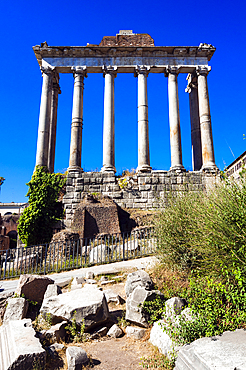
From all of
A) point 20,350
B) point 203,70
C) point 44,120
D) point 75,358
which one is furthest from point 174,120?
point 20,350

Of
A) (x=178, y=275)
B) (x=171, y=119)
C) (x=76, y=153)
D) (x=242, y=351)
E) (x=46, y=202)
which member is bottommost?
(x=242, y=351)

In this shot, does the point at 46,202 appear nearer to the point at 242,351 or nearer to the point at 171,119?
the point at 171,119

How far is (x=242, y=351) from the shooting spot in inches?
132

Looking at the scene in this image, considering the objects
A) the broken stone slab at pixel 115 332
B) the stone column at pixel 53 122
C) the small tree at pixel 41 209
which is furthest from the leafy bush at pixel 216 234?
the stone column at pixel 53 122

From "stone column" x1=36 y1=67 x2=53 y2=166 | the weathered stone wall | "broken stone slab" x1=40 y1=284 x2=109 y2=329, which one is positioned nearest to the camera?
"broken stone slab" x1=40 y1=284 x2=109 y2=329

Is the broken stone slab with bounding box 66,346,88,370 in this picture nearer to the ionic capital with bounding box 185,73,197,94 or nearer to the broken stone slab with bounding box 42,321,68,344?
the broken stone slab with bounding box 42,321,68,344

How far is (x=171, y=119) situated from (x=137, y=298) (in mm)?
14461

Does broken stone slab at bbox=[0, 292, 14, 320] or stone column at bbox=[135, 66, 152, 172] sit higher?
stone column at bbox=[135, 66, 152, 172]

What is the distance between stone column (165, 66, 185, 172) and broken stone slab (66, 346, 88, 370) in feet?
45.6

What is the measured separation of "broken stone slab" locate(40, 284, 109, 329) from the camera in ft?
17.4

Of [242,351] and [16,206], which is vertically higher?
[16,206]

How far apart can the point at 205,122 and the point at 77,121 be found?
836 centimetres

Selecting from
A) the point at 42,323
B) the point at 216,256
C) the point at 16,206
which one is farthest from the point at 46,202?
the point at 16,206

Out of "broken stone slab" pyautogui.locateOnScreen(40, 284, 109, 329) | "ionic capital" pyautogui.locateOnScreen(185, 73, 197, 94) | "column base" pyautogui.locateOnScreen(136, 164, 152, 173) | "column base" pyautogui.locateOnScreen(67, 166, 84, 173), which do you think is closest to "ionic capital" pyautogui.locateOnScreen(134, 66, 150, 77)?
"ionic capital" pyautogui.locateOnScreen(185, 73, 197, 94)
